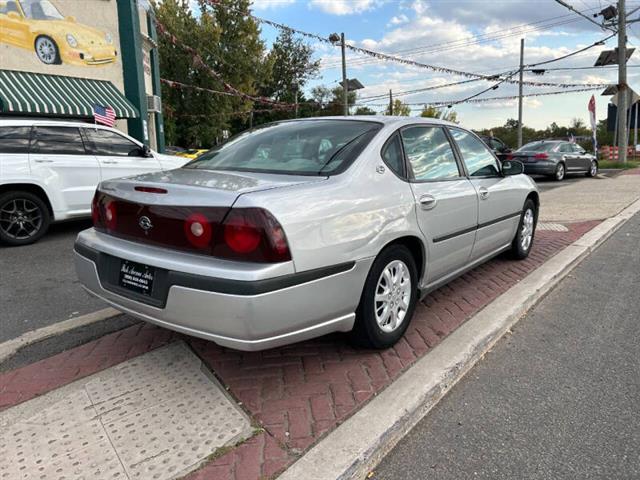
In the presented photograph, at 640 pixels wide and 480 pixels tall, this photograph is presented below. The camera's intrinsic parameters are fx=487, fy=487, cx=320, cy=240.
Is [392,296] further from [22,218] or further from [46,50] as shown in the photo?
[46,50]

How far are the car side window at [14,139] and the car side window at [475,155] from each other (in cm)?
555

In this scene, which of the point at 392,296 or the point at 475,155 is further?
the point at 475,155

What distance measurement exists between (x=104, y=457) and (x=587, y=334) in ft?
10.8

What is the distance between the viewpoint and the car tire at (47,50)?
1187cm

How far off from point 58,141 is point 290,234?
5.78 m

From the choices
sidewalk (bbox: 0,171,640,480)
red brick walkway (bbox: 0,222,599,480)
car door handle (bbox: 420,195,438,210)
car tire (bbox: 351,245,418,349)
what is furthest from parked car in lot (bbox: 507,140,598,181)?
car tire (bbox: 351,245,418,349)

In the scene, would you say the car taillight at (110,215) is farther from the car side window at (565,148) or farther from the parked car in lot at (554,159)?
the car side window at (565,148)

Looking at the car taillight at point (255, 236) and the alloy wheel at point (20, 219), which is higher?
the car taillight at point (255, 236)

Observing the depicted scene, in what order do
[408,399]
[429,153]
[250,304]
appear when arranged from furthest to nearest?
1. [429,153]
2. [408,399]
3. [250,304]

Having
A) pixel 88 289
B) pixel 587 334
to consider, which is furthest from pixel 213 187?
pixel 587 334

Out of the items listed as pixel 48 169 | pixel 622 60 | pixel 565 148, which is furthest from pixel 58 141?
pixel 622 60

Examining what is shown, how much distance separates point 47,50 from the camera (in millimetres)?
12047

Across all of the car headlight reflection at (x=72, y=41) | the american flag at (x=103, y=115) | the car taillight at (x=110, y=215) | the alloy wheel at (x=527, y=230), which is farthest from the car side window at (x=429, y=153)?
the car headlight reflection at (x=72, y=41)

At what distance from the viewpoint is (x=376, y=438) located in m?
2.28
